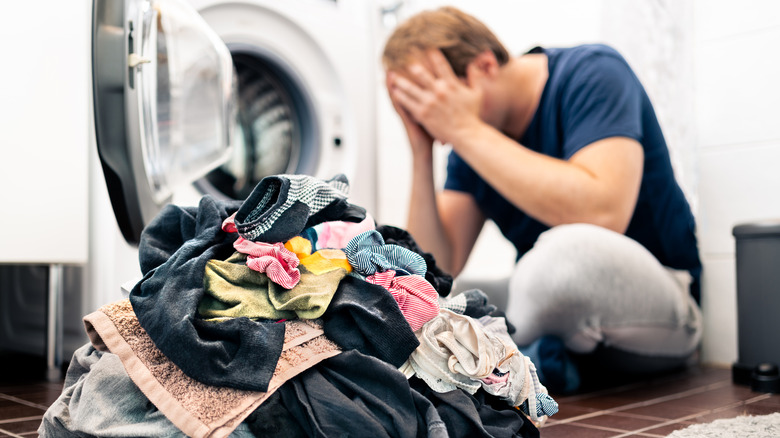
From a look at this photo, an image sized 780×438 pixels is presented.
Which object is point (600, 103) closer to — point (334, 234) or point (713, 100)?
point (713, 100)

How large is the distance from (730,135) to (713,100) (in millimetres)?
93

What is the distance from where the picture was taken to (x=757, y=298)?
1211 millimetres

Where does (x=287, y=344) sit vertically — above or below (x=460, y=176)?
below

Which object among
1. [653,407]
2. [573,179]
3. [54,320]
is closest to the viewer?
[653,407]

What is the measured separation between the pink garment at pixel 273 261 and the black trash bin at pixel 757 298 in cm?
96

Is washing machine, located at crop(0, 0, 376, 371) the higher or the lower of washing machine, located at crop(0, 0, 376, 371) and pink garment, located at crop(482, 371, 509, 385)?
the higher

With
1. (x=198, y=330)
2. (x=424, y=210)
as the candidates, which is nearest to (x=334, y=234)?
(x=198, y=330)

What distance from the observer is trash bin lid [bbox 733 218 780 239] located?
1181mm

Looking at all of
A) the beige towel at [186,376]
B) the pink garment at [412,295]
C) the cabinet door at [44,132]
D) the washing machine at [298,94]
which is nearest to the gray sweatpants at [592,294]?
the pink garment at [412,295]

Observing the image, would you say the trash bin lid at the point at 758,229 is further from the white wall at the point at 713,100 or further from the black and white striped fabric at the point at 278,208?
the black and white striped fabric at the point at 278,208

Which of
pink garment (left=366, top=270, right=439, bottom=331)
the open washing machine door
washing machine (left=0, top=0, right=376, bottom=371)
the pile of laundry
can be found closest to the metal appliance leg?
washing machine (left=0, top=0, right=376, bottom=371)

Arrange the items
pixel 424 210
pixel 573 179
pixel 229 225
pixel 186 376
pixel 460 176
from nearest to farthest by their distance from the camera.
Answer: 1. pixel 186 376
2. pixel 229 225
3. pixel 573 179
4. pixel 424 210
5. pixel 460 176

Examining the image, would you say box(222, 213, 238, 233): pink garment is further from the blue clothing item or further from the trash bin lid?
the trash bin lid

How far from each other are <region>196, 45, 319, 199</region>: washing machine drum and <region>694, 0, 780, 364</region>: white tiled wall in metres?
0.95
